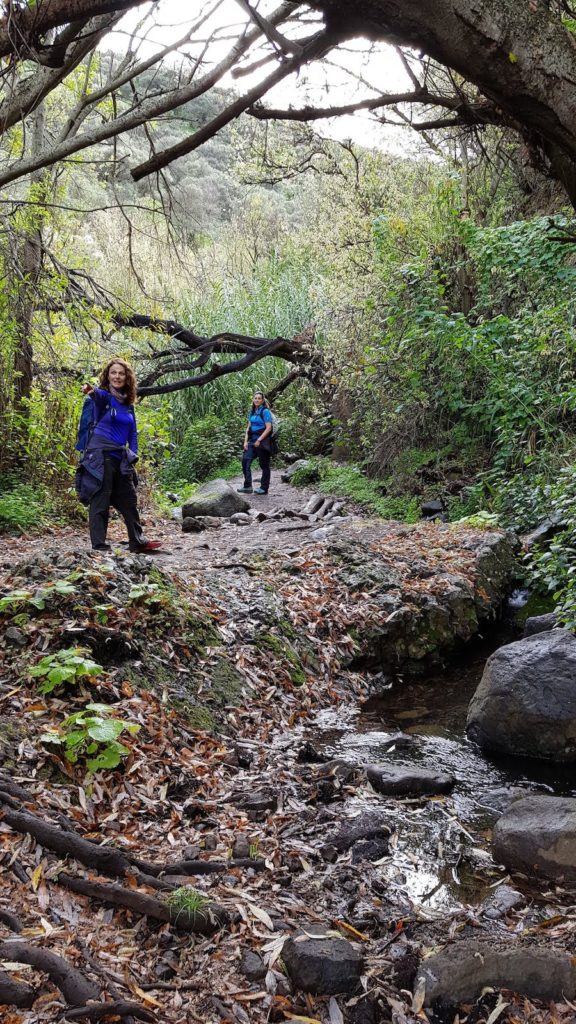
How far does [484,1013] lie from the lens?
2402 millimetres

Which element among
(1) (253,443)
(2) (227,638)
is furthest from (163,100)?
(1) (253,443)

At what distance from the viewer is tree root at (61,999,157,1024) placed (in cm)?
203

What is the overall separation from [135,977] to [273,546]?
19.6 feet

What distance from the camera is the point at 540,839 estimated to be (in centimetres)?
337

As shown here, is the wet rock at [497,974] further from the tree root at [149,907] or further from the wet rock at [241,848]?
the wet rock at [241,848]

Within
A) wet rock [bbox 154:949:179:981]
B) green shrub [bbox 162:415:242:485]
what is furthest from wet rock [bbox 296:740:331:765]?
green shrub [bbox 162:415:242:485]

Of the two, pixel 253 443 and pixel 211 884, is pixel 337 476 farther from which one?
pixel 211 884

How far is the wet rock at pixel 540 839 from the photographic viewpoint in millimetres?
3301

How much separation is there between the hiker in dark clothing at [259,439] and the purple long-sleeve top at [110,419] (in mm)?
6541

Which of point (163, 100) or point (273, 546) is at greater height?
point (163, 100)

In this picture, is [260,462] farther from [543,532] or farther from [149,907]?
[149,907]

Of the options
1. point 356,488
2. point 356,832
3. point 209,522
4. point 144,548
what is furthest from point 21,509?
point 356,832

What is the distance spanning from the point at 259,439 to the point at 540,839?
10509mm

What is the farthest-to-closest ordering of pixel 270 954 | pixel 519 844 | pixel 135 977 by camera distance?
pixel 519 844 → pixel 270 954 → pixel 135 977
